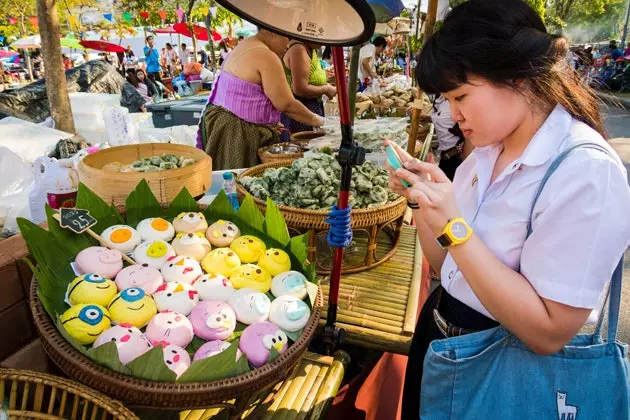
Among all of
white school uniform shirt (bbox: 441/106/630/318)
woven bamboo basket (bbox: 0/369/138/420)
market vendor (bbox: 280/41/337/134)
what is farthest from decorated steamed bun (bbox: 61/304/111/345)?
market vendor (bbox: 280/41/337/134)

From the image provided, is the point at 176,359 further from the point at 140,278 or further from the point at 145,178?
the point at 145,178

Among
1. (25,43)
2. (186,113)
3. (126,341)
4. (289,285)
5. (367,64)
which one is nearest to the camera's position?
(126,341)

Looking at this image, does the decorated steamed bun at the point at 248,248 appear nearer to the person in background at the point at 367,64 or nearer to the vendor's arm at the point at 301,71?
the vendor's arm at the point at 301,71

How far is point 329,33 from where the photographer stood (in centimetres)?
96

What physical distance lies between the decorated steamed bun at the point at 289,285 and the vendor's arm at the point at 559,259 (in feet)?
1.98

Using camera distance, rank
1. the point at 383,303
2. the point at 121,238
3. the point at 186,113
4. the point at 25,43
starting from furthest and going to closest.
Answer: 1. the point at 25,43
2. the point at 186,113
3. the point at 383,303
4. the point at 121,238

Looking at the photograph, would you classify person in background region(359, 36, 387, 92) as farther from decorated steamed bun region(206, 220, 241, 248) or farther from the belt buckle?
the belt buckle

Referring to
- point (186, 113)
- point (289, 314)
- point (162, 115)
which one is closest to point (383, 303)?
point (289, 314)

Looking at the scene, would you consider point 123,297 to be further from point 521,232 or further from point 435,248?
point 521,232

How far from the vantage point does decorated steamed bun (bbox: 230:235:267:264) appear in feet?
5.30

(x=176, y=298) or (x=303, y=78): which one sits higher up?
(x=303, y=78)

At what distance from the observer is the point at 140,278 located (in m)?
1.40

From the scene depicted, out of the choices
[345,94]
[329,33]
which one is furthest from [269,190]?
[329,33]

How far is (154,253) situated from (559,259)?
4.08 ft
